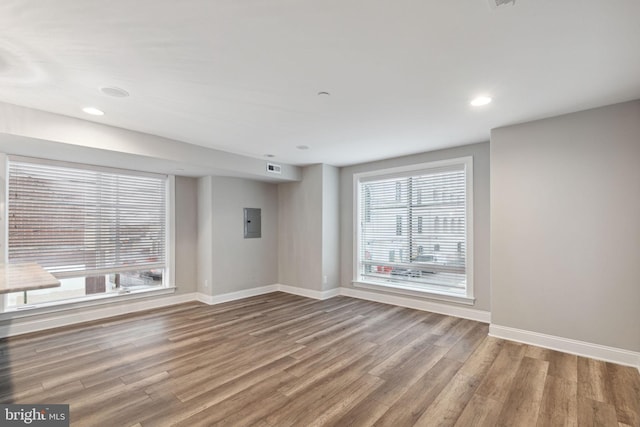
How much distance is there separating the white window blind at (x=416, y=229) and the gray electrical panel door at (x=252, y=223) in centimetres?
201

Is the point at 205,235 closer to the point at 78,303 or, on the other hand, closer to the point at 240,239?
the point at 240,239

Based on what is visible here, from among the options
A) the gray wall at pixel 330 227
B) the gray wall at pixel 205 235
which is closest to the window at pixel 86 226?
the gray wall at pixel 205 235

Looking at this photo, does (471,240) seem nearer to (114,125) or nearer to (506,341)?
(506,341)

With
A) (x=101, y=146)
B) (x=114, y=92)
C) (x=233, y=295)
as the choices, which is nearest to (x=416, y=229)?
(x=233, y=295)

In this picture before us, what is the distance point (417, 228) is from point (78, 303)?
5.14m

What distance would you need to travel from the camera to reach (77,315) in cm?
420

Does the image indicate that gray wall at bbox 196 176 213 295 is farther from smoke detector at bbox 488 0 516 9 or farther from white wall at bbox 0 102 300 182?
smoke detector at bbox 488 0 516 9

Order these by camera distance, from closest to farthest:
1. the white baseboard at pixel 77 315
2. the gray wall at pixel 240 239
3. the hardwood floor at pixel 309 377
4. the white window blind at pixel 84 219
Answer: the hardwood floor at pixel 309 377, the white baseboard at pixel 77 315, the white window blind at pixel 84 219, the gray wall at pixel 240 239

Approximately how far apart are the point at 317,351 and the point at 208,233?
3.04 m

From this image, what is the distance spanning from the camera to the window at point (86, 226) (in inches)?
152

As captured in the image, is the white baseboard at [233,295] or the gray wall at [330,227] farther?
the gray wall at [330,227]

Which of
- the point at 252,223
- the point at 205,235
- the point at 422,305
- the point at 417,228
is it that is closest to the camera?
the point at 422,305

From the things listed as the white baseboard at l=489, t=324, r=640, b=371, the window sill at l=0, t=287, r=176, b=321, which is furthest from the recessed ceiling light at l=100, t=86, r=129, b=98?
the white baseboard at l=489, t=324, r=640, b=371

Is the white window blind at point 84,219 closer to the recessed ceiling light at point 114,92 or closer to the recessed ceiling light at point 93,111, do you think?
the recessed ceiling light at point 93,111
